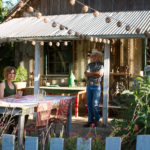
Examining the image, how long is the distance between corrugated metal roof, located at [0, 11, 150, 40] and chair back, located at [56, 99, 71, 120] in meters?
2.65

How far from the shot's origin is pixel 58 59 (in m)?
11.6

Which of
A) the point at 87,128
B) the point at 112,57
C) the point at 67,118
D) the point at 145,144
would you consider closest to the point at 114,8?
the point at 112,57

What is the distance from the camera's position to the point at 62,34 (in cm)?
844

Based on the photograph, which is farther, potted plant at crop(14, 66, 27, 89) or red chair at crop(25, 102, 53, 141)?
potted plant at crop(14, 66, 27, 89)

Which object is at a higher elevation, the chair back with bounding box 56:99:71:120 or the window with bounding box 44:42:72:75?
the window with bounding box 44:42:72:75

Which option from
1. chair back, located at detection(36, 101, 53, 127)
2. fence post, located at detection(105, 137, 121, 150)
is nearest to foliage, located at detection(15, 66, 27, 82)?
chair back, located at detection(36, 101, 53, 127)

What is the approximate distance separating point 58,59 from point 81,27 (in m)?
2.69

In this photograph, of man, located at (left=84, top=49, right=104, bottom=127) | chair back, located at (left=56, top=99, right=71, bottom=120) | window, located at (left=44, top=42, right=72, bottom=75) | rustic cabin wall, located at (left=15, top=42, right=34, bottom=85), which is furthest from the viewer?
rustic cabin wall, located at (left=15, top=42, right=34, bottom=85)

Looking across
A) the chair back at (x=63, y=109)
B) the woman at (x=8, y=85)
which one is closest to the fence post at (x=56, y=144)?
the chair back at (x=63, y=109)

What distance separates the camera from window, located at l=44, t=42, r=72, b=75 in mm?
11250

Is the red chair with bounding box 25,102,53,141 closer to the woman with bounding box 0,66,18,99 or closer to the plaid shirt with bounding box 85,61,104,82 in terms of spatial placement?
the woman with bounding box 0,66,18,99

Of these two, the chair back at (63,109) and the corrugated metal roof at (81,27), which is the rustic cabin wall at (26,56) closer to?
the corrugated metal roof at (81,27)

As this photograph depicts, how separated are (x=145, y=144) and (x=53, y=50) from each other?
9.18 meters

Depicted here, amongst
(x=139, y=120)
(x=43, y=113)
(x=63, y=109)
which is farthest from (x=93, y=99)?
(x=139, y=120)
